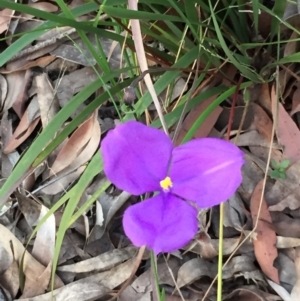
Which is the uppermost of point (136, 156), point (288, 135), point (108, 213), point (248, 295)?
point (136, 156)

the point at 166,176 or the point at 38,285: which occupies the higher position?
the point at 166,176

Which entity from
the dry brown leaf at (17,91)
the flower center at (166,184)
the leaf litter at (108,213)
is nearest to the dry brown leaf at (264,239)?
the leaf litter at (108,213)

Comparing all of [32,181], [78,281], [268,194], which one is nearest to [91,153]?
[32,181]

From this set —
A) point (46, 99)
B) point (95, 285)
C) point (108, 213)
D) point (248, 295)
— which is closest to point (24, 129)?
point (46, 99)

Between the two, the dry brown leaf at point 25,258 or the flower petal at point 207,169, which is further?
the dry brown leaf at point 25,258

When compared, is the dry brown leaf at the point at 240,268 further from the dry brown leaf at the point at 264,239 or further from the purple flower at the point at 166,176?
the purple flower at the point at 166,176

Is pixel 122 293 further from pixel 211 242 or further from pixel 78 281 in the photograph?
pixel 211 242

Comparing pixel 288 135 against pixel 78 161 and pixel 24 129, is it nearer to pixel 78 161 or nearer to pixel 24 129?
pixel 78 161

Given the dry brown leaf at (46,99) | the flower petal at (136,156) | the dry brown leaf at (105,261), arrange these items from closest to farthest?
the flower petal at (136,156)
the dry brown leaf at (105,261)
the dry brown leaf at (46,99)
